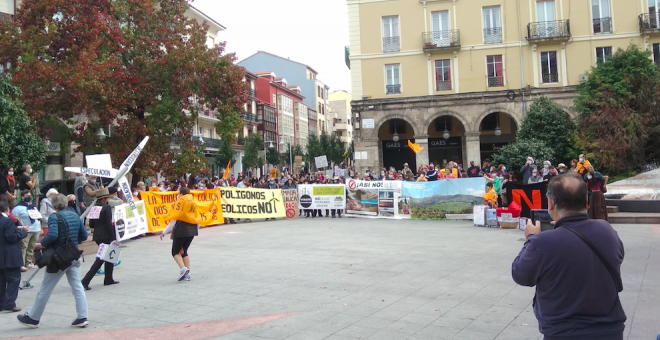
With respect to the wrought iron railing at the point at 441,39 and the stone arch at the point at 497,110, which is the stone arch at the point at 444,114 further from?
the wrought iron railing at the point at 441,39

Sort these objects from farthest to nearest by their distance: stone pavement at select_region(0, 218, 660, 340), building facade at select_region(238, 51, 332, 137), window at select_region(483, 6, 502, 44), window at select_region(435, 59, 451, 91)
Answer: building facade at select_region(238, 51, 332, 137)
window at select_region(435, 59, 451, 91)
window at select_region(483, 6, 502, 44)
stone pavement at select_region(0, 218, 660, 340)

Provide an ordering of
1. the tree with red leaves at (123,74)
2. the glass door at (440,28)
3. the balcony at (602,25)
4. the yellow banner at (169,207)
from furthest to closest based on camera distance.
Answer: the glass door at (440,28), the balcony at (602,25), the tree with red leaves at (123,74), the yellow banner at (169,207)

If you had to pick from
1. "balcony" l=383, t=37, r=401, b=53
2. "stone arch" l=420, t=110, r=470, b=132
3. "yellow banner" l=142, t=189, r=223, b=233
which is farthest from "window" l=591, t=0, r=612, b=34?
"yellow banner" l=142, t=189, r=223, b=233

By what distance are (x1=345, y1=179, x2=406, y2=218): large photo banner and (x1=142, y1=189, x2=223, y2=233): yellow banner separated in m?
5.26

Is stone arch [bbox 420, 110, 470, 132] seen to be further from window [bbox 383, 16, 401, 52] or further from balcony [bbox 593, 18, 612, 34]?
balcony [bbox 593, 18, 612, 34]

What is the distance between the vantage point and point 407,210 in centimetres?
1997

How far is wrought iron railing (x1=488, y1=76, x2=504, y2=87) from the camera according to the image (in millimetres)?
33812

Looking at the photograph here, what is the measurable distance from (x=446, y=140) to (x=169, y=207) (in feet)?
81.3

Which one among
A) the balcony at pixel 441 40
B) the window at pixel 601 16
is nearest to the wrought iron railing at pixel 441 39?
the balcony at pixel 441 40

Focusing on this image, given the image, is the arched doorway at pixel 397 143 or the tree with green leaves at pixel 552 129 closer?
the tree with green leaves at pixel 552 129

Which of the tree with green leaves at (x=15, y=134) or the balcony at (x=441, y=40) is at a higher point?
the balcony at (x=441, y=40)

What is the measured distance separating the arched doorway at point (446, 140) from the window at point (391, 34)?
6.42m

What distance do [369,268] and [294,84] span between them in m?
80.1

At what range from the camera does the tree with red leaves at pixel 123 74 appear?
62.5 feet
